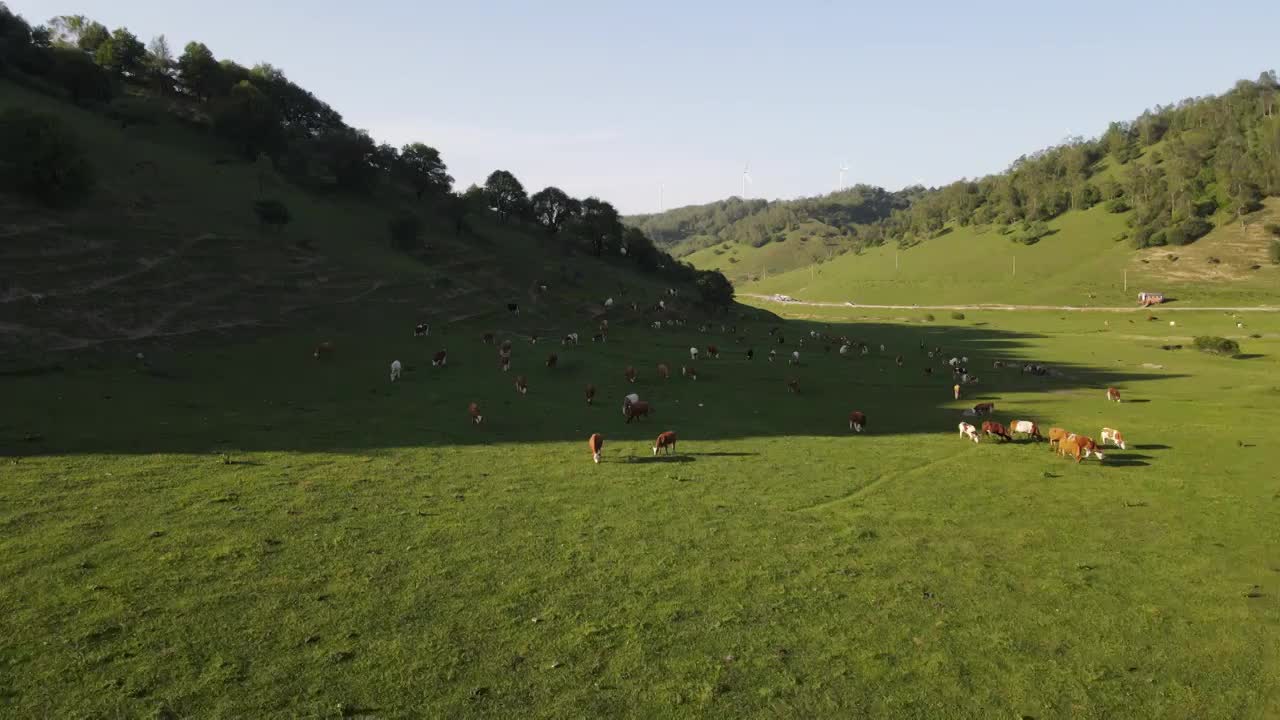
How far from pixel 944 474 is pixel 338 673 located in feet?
64.8

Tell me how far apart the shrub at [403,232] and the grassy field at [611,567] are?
168 feet

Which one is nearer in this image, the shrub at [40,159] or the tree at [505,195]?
the shrub at [40,159]

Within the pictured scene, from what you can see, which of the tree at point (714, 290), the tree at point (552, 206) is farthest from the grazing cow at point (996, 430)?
the tree at point (552, 206)

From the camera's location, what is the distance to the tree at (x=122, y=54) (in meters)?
88.9

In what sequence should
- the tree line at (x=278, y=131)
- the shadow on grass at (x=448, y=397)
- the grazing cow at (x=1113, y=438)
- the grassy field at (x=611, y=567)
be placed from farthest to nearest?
the tree line at (x=278, y=131) < the grazing cow at (x=1113, y=438) < the shadow on grass at (x=448, y=397) < the grassy field at (x=611, y=567)

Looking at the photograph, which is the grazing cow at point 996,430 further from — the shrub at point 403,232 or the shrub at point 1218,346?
the shrub at point 403,232

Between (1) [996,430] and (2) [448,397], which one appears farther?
(2) [448,397]

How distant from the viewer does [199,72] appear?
9481 centimetres

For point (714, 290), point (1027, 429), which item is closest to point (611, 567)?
point (1027, 429)

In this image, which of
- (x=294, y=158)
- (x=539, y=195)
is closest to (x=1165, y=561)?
(x=294, y=158)

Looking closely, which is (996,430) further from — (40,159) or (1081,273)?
(1081,273)

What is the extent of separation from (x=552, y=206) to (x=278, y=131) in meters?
42.7

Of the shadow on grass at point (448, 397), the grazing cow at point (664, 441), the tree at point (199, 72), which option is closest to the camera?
the grazing cow at point (664, 441)

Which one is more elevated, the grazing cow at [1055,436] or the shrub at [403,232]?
the shrub at [403,232]
